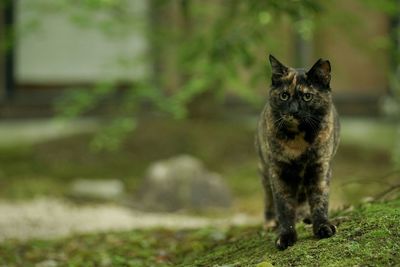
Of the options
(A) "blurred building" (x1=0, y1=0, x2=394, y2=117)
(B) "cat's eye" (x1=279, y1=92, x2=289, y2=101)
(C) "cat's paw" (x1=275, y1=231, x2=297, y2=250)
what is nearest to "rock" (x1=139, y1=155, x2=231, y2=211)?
(A) "blurred building" (x1=0, y1=0, x2=394, y2=117)

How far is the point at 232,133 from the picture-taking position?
12.3 m

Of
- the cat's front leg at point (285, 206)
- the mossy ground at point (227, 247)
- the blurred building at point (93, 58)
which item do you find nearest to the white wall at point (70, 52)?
the blurred building at point (93, 58)

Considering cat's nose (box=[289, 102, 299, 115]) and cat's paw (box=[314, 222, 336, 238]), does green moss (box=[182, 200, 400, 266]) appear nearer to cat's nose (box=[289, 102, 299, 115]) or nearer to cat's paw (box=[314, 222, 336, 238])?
cat's paw (box=[314, 222, 336, 238])

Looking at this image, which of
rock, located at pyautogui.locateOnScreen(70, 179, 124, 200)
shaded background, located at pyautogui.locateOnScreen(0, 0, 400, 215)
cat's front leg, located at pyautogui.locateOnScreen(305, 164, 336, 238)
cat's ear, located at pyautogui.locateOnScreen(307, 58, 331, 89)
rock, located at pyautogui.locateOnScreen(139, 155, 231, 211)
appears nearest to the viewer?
cat's ear, located at pyautogui.locateOnScreen(307, 58, 331, 89)

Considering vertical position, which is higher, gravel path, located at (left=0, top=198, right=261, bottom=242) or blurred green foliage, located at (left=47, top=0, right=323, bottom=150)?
blurred green foliage, located at (left=47, top=0, right=323, bottom=150)

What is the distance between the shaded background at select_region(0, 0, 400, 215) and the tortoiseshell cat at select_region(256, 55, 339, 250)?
4.91m

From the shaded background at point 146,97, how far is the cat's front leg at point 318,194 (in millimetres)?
4951

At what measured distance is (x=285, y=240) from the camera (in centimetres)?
402

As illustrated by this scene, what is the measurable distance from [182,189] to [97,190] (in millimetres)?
1369

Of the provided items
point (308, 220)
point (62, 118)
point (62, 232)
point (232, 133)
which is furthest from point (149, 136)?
point (308, 220)

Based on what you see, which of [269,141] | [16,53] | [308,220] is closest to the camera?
[269,141]

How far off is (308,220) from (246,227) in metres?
1.32

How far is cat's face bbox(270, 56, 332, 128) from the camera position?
12.6 feet

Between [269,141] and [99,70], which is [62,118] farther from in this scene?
[269,141]
